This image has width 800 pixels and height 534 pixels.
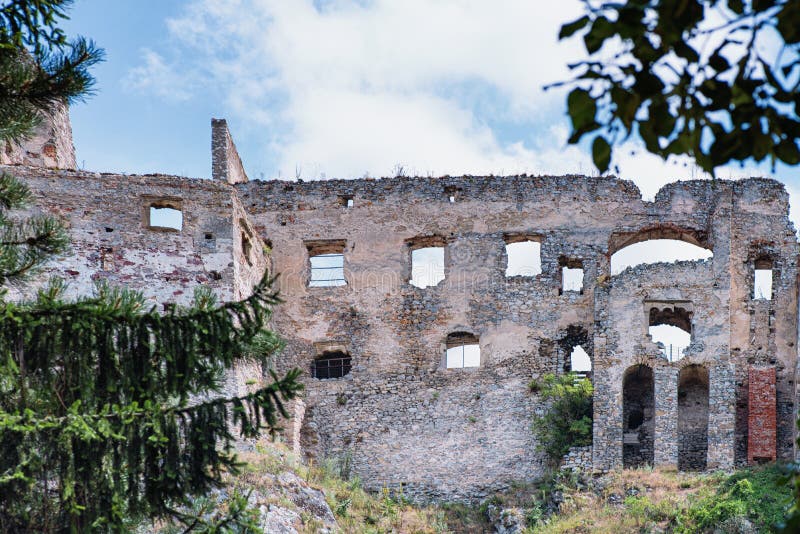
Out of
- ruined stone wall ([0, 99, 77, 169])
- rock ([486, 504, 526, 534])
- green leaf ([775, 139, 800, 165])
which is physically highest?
ruined stone wall ([0, 99, 77, 169])

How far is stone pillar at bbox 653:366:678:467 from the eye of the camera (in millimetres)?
23203

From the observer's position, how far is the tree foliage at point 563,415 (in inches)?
939

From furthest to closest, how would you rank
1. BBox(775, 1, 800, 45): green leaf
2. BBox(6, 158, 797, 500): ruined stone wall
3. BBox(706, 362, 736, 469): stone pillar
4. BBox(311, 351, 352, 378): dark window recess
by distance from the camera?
BBox(311, 351, 352, 378): dark window recess → BBox(706, 362, 736, 469): stone pillar → BBox(6, 158, 797, 500): ruined stone wall → BBox(775, 1, 800, 45): green leaf

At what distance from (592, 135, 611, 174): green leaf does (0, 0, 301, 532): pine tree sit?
21.6ft

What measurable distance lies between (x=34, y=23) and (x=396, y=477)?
14.6 meters

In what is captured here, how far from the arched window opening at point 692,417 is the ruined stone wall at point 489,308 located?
651 millimetres

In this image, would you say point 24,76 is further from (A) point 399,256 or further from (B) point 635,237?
(B) point 635,237

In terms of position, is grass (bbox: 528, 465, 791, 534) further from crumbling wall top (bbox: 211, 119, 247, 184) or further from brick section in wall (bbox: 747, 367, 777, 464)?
crumbling wall top (bbox: 211, 119, 247, 184)

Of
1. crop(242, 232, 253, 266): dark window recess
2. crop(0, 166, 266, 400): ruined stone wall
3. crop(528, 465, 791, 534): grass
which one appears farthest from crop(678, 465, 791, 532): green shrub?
crop(242, 232, 253, 266): dark window recess

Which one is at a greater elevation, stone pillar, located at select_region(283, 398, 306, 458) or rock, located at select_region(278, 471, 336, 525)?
stone pillar, located at select_region(283, 398, 306, 458)

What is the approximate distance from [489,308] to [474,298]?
1.34 feet

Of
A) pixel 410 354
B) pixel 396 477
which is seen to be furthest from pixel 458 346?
pixel 396 477

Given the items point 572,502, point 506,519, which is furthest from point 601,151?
point 506,519

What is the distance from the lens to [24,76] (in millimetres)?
11648
